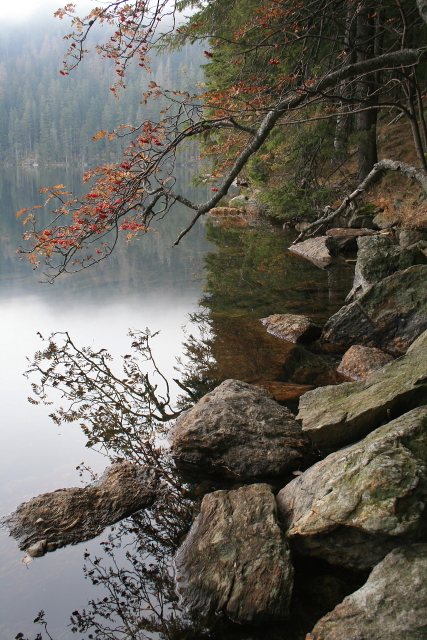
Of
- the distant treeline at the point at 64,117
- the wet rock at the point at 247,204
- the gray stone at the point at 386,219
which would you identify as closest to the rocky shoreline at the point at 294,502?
the gray stone at the point at 386,219

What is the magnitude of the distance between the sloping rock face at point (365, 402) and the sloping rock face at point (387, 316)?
2.17 meters

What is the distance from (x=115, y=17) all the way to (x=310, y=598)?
5067 millimetres

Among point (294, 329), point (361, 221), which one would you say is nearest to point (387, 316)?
point (294, 329)

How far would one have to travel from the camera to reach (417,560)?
2.70m

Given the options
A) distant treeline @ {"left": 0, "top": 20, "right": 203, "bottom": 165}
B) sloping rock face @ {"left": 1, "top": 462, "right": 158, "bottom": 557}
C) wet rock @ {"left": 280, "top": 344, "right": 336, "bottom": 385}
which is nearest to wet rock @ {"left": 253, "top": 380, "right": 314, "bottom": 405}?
wet rock @ {"left": 280, "top": 344, "right": 336, "bottom": 385}

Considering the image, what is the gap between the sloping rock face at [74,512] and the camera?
382 centimetres

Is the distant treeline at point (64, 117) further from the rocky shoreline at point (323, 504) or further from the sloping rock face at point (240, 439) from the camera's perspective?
the rocky shoreline at point (323, 504)

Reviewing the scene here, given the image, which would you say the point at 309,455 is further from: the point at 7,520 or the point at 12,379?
the point at 12,379

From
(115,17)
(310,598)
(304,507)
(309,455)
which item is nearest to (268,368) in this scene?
(309,455)

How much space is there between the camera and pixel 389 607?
2.50m

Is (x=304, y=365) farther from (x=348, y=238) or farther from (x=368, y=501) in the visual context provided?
(x=348, y=238)

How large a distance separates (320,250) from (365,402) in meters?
10.5

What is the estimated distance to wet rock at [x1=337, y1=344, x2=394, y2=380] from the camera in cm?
615

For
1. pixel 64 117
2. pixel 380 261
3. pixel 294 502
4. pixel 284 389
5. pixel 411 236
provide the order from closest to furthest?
pixel 294 502
pixel 284 389
pixel 380 261
pixel 411 236
pixel 64 117
